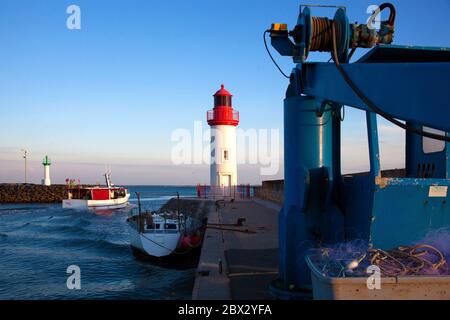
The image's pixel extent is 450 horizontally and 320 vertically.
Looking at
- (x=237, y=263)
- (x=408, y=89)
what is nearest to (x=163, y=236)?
(x=237, y=263)

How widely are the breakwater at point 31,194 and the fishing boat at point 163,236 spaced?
7088 centimetres

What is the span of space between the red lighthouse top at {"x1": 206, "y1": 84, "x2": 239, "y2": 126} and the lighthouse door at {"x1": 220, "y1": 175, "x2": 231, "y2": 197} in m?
5.25

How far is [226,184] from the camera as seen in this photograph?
4138 centimetres

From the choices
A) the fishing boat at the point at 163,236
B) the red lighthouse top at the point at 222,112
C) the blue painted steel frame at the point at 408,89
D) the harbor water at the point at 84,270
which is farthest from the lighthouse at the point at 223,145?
the blue painted steel frame at the point at 408,89

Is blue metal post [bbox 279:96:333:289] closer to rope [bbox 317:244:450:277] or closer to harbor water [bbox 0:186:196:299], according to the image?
rope [bbox 317:244:450:277]

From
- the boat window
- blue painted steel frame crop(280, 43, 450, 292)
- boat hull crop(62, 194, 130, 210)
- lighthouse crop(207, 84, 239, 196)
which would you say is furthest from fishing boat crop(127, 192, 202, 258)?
boat hull crop(62, 194, 130, 210)

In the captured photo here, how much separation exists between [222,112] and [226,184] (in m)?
7.05

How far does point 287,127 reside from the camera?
23.4 feet

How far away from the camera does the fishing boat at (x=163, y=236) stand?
59.5 ft

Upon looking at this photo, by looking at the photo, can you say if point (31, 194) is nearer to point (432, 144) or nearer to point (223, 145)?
point (223, 145)

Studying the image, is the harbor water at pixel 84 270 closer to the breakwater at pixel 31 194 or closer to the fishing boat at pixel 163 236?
the fishing boat at pixel 163 236

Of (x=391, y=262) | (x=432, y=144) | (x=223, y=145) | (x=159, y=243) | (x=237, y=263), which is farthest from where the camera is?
(x=223, y=145)

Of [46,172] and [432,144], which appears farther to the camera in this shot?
[46,172]
